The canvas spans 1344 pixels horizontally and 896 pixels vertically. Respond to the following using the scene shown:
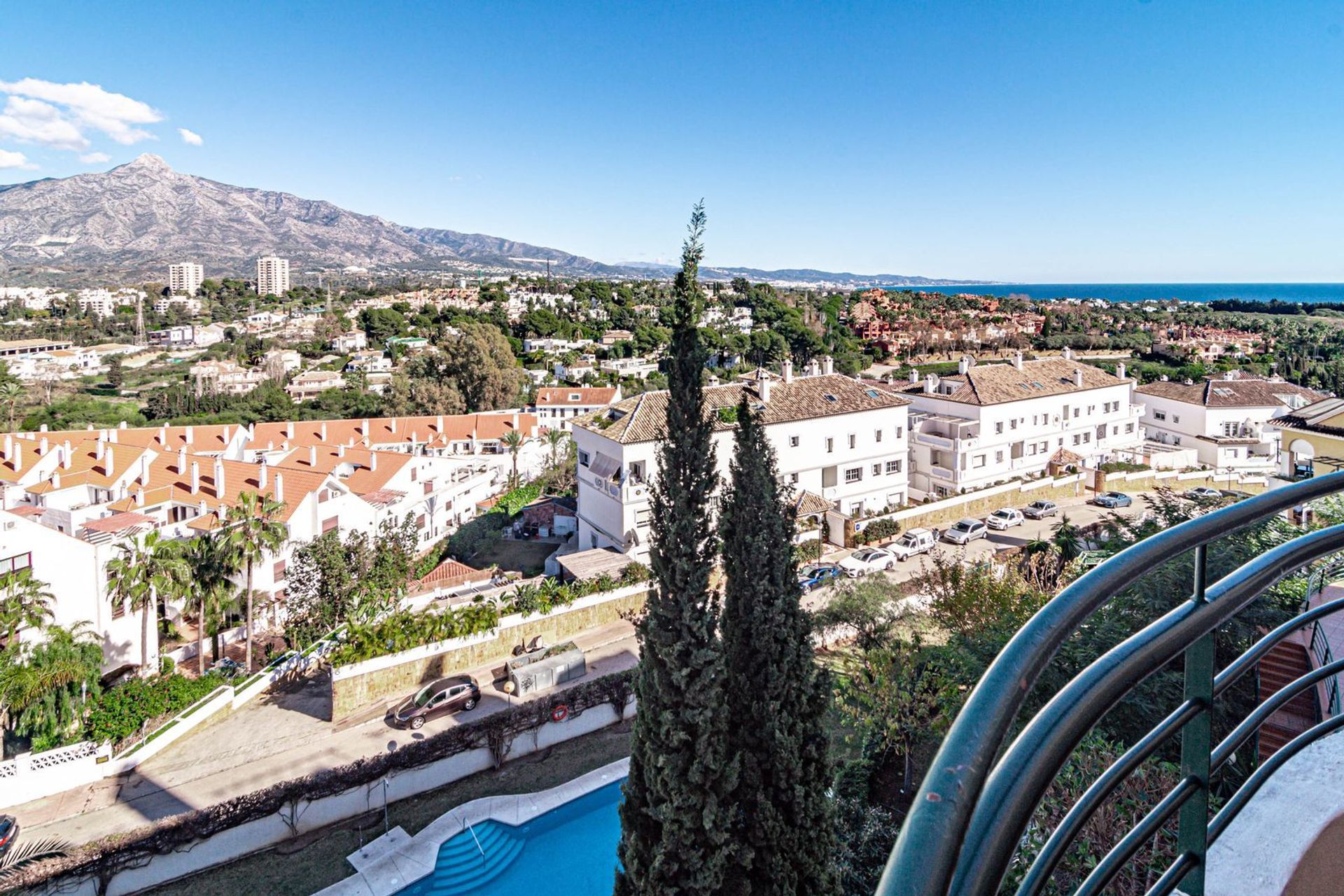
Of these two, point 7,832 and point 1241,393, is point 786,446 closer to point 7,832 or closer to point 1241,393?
point 7,832

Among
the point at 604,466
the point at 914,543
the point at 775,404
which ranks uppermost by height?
the point at 775,404

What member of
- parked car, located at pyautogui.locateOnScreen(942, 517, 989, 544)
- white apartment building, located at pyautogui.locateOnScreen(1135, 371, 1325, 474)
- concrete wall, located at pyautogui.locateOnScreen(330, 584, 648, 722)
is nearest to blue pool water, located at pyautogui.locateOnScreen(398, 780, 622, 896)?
concrete wall, located at pyautogui.locateOnScreen(330, 584, 648, 722)

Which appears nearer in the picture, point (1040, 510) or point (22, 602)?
point (22, 602)

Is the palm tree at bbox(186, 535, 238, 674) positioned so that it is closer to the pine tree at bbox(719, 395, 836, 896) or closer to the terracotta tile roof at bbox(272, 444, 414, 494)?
the terracotta tile roof at bbox(272, 444, 414, 494)

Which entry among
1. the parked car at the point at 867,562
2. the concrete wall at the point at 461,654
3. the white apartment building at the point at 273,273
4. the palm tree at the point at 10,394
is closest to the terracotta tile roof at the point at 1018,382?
the parked car at the point at 867,562

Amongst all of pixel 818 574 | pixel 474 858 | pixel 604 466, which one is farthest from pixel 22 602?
pixel 818 574

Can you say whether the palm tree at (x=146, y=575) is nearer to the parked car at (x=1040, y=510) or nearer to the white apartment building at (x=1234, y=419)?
the parked car at (x=1040, y=510)

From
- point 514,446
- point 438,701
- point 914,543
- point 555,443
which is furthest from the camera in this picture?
point 555,443
